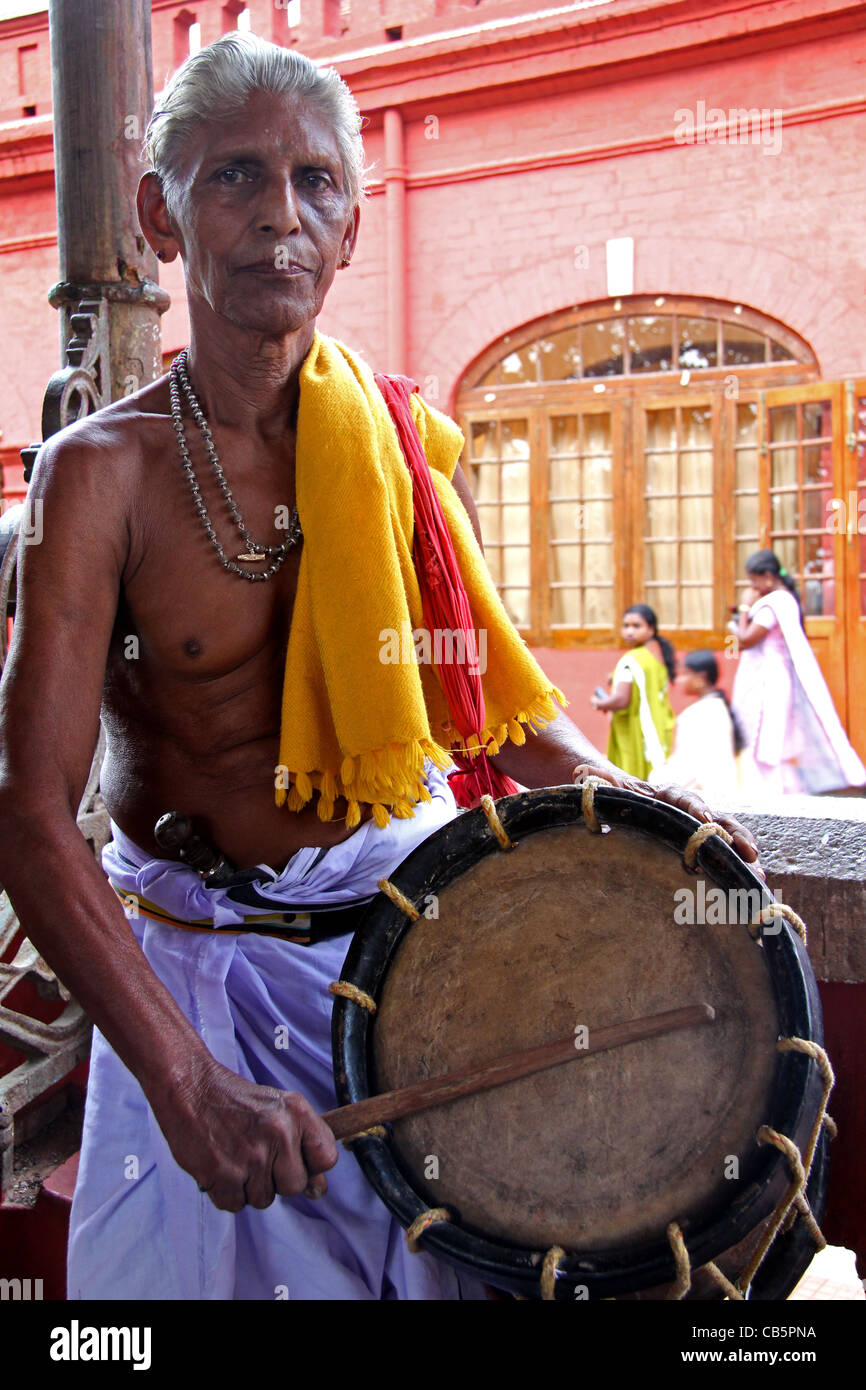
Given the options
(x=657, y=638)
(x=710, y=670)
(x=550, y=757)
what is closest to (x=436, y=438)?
(x=550, y=757)

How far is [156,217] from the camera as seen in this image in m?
1.65

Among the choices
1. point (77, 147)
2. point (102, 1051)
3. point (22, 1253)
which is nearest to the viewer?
point (102, 1051)

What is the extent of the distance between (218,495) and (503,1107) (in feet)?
2.76

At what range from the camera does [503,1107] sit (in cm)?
142

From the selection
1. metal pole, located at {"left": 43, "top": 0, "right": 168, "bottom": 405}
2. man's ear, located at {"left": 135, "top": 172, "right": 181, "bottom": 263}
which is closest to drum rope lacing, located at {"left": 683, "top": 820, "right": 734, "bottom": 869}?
man's ear, located at {"left": 135, "top": 172, "right": 181, "bottom": 263}

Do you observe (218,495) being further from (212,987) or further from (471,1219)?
(471,1219)

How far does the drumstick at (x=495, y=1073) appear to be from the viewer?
1.36m

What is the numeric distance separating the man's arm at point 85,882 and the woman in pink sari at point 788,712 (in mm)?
5470

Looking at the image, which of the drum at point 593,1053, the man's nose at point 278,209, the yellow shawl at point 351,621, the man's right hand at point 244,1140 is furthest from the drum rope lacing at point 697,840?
the man's nose at point 278,209

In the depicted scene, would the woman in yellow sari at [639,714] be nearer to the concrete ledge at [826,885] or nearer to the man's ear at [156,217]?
the concrete ledge at [826,885]


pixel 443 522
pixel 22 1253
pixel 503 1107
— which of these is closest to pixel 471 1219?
pixel 503 1107

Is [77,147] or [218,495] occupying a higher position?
[77,147]
